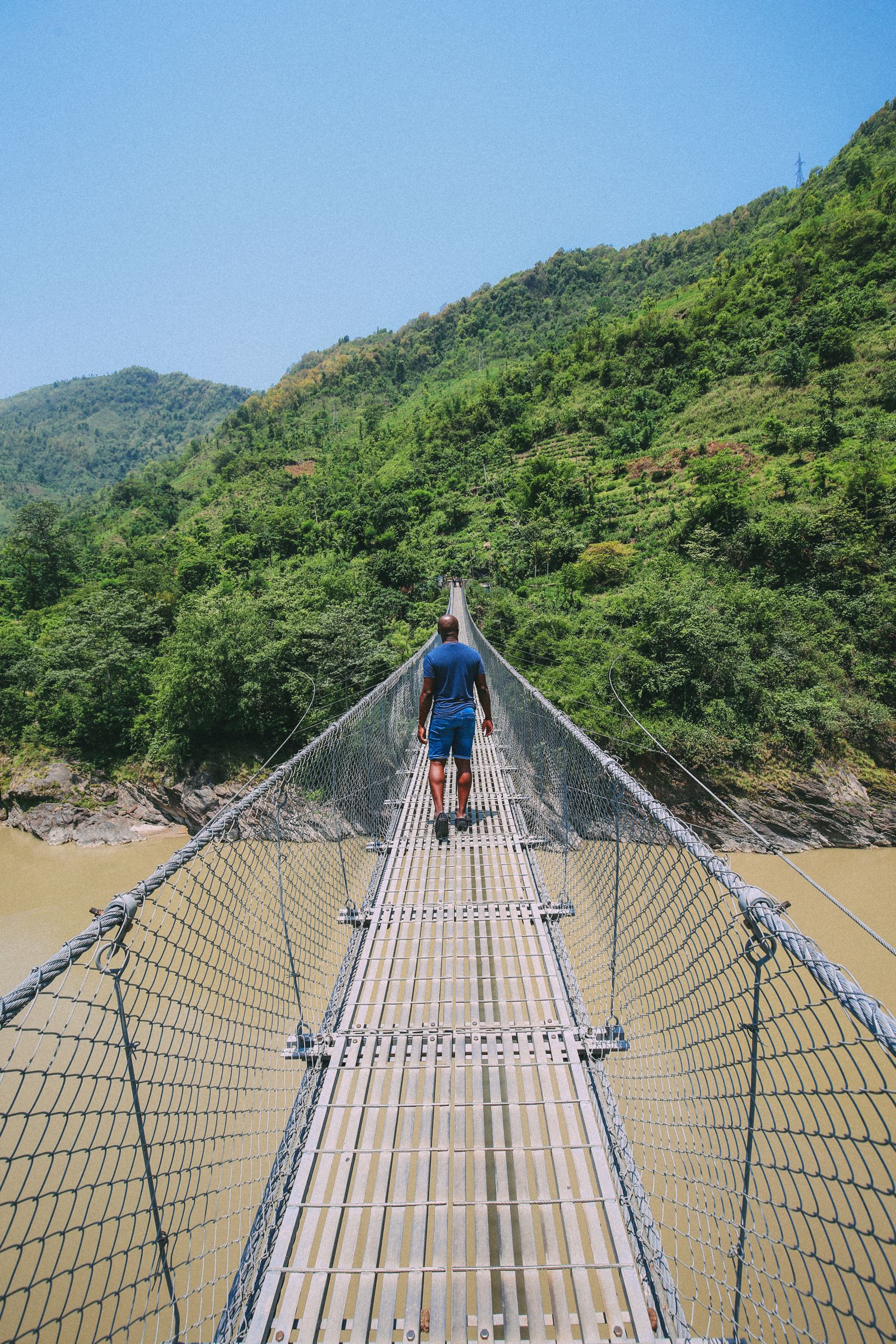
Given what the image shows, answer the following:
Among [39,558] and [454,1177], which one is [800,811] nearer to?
[454,1177]

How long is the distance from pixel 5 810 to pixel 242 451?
37087 mm

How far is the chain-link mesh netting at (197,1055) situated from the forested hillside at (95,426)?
66.0 meters

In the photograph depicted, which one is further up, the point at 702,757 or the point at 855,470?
the point at 855,470

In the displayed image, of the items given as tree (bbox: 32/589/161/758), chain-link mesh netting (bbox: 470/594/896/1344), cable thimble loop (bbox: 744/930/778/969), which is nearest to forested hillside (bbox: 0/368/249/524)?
tree (bbox: 32/589/161/758)

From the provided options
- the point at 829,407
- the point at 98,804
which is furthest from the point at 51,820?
the point at 829,407

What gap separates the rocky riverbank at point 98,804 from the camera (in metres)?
11.8

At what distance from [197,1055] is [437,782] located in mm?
2406

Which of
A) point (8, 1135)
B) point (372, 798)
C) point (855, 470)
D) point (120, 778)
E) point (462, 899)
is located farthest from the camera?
point (120, 778)

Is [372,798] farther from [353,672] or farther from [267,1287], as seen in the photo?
[353,672]

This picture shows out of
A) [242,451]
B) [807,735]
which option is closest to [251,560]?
[807,735]

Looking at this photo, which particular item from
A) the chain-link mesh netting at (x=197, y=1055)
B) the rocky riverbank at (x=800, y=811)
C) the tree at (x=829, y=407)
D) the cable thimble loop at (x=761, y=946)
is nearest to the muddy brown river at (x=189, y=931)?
the chain-link mesh netting at (x=197, y=1055)

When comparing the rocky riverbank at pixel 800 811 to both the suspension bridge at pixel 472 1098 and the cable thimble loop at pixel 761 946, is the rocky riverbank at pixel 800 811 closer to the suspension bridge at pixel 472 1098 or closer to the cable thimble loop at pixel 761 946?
the suspension bridge at pixel 472 1098

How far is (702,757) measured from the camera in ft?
30.0

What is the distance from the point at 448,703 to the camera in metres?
2.80
